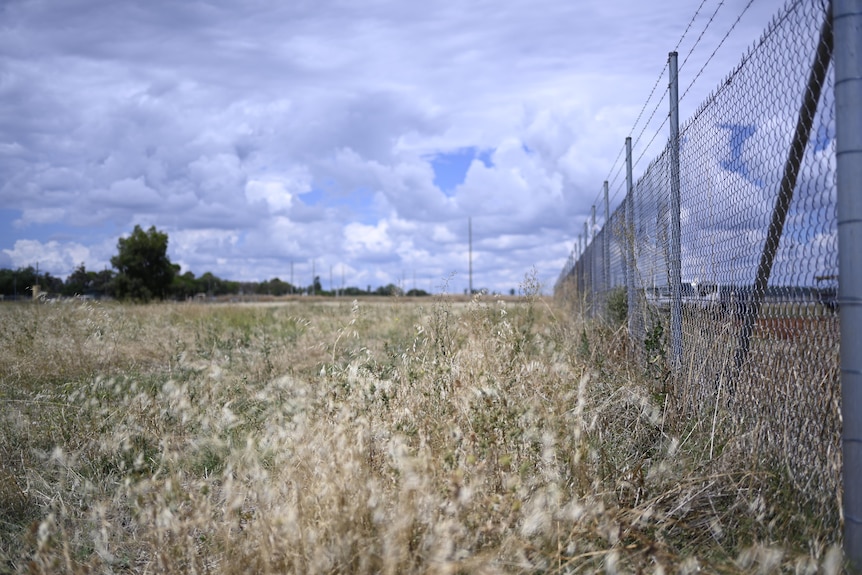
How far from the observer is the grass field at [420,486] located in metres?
2.66

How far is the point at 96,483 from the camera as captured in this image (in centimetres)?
461

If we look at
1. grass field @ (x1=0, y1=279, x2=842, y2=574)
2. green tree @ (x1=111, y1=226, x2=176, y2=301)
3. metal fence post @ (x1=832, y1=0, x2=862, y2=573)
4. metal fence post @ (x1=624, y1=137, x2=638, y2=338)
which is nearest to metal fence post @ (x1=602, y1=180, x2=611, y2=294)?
metal fence post @ (x1=624, y1=137, x2=638, y2=338)

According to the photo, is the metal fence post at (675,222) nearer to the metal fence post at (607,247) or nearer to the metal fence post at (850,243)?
the metal fence post at (850,243)

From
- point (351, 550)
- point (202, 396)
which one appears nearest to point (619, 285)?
point (202, 396)

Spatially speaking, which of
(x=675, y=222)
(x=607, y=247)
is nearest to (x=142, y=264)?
(x=607, y=247)

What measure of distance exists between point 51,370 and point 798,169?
26.1 feet

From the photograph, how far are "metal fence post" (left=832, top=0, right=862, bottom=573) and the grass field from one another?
0.28 m

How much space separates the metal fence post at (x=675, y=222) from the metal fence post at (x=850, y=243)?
2.57 m

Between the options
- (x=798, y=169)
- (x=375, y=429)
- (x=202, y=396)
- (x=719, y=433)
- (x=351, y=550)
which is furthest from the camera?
(x=202, y=396)

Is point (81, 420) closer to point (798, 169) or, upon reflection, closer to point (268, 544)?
point (268, 544)

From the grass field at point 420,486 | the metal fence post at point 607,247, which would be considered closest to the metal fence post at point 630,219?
the grass field at point 420,486

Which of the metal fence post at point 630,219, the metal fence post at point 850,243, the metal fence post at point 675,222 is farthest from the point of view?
the metal fence post at point 630,219

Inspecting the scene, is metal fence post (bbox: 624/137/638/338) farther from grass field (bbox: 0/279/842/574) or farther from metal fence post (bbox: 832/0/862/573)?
metal fence post (bbox: 832/0/862/573)

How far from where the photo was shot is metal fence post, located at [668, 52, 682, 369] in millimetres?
5207
